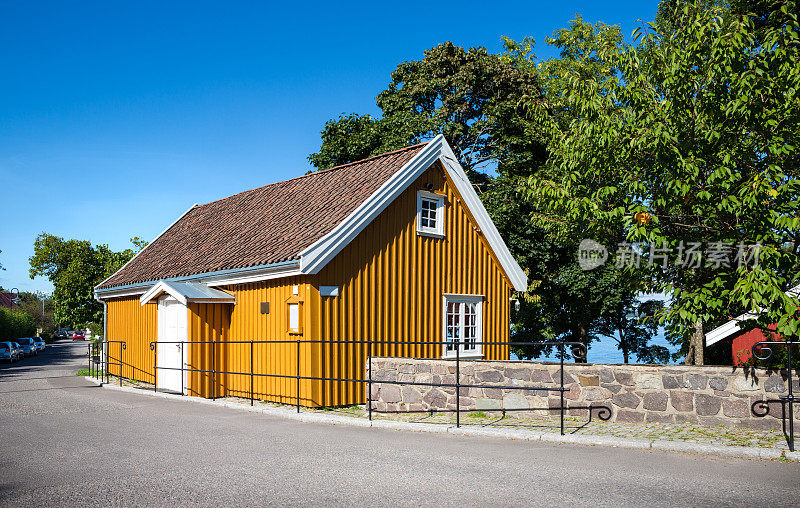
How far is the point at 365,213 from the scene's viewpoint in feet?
49.5

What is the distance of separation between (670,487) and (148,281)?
17221mm

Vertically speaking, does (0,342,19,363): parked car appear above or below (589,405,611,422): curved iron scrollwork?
below

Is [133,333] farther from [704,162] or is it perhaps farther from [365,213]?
[704,162]

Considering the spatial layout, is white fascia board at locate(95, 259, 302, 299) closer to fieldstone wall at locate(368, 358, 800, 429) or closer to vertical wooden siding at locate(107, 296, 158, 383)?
vertical wooden siding at locate(107, 296, 158, 383)

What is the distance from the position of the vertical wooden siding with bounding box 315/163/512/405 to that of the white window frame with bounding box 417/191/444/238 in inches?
5.8

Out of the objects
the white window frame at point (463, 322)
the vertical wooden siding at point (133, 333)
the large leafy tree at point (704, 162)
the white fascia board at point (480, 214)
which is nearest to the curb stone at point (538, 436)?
the large leafy tree at point (704, 162)

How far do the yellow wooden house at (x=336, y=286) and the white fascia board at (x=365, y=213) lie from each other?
0.10ft

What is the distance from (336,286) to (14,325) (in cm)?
5257

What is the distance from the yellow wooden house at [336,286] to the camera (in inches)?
568

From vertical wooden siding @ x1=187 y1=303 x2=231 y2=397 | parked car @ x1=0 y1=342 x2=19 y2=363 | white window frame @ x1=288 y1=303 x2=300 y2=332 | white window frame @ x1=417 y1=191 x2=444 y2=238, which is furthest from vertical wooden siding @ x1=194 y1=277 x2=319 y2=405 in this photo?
parked car @ x1=0 y1=342 x2=19 y2=363

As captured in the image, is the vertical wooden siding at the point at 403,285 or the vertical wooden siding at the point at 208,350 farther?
the vertical wooden siding at the point at 208,350

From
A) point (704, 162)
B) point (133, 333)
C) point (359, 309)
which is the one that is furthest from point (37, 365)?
point (704, 162)

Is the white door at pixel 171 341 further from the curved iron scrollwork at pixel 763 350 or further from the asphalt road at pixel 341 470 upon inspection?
the curved iron scrollwork at pixel 763 350

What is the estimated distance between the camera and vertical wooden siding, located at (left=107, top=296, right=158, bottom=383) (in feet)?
66.2
